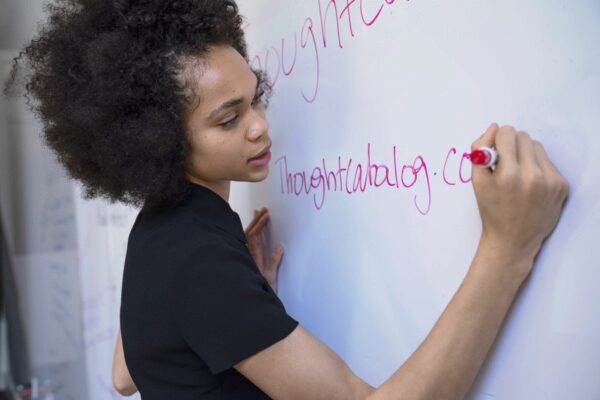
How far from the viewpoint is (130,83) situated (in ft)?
1.75

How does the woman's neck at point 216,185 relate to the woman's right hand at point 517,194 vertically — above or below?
above

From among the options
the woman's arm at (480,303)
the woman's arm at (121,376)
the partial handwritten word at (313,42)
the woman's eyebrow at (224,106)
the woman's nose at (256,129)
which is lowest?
the woman's arm at (121,376)

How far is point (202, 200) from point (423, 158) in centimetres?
22

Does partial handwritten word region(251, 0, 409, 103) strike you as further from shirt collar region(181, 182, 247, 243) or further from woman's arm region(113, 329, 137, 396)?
woman's arm region(113, 329, 137, 396)

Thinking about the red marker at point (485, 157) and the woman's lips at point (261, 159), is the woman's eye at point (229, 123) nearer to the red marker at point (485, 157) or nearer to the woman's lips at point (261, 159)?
the woman's lips at point (261, 159)

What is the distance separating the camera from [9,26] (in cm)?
177

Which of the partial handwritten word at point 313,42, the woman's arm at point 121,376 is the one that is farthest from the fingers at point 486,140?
the woman's arm at point 121,376

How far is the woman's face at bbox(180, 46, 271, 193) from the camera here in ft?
1.74

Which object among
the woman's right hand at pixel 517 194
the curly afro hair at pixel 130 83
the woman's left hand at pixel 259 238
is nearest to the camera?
the woman's right hand at pixel 517 194

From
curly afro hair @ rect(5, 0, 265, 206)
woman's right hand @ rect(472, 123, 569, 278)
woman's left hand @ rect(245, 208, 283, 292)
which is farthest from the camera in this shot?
woman's left hand @ rect(245, 208, 283, 292)

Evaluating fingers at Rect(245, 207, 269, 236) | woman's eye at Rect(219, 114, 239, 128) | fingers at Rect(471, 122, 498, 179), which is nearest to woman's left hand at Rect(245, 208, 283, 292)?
fingers at Rect(245, 207, 269, 236)

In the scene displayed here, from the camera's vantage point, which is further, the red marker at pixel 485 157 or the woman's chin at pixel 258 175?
the woman's chin at pixel 258 175

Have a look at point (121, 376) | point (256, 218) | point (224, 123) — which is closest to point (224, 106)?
point (224, 123)

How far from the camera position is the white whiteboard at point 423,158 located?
425 millimetres
